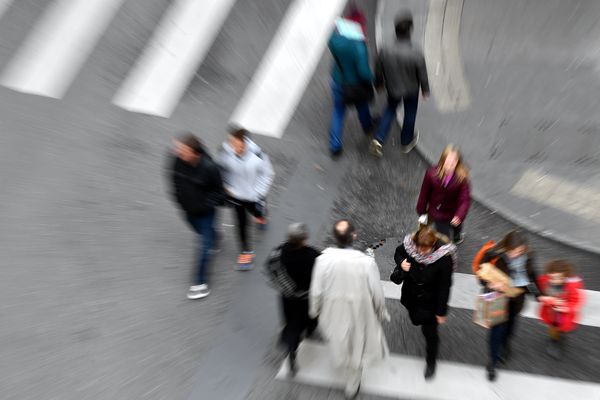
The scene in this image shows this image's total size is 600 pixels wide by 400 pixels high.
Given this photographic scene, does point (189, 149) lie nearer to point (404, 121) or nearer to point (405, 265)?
point (405, 265)

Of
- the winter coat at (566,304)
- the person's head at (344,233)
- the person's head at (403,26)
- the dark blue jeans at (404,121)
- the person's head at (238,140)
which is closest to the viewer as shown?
the person's head at (344,233)

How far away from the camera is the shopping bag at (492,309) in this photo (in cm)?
411

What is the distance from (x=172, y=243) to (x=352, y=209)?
2.11 m

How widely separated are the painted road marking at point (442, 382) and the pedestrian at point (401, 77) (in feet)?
9.79

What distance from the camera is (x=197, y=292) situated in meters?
5.29

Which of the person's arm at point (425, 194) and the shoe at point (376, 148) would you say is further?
the shoe at point (376, 148)

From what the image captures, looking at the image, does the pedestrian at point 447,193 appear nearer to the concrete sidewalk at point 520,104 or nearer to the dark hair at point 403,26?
the concrete sidewalk at point 520,104

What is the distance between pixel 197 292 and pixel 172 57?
13.8 feet

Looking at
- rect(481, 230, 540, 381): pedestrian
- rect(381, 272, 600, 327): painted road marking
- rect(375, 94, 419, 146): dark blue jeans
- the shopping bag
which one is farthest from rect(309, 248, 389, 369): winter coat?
rect(375, 94, 419, 146): dark blue jeans

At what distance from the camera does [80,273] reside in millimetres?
5457

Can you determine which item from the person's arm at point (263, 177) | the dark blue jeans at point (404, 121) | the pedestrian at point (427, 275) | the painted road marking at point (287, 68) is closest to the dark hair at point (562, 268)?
the pedestrian at point (427, 275)

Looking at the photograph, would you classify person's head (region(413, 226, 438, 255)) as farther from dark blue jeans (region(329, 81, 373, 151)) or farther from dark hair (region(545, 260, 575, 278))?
dark blue jeans (region(329, 81, 373, 151))

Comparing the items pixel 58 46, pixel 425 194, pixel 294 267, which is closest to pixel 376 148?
pixel 425 194

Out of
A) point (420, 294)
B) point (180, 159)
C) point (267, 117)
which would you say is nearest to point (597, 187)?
point (420, 294)
